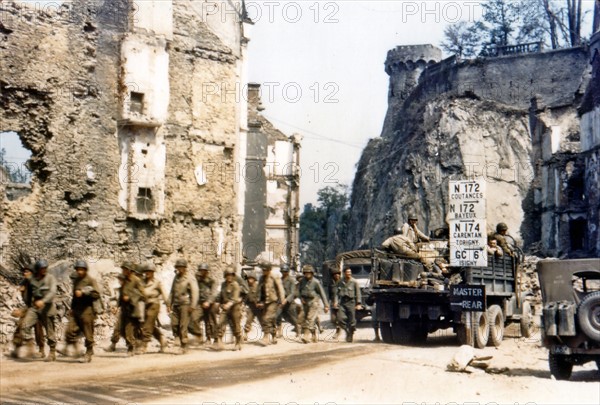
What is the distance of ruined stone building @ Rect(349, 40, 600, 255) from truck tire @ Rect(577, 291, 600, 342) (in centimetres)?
3514

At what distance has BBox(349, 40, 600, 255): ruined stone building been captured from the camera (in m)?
47.6

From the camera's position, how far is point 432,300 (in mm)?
17609

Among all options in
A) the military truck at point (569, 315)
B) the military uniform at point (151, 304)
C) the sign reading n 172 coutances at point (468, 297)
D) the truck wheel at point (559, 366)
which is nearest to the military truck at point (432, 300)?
the sign reading n 172 coutances at point (468, 297)

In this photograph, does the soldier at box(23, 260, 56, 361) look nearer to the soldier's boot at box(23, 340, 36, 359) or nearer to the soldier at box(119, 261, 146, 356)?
the soldier's boot at box(23, 340, 36, 359)

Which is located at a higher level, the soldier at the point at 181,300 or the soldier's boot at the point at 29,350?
the soldier at the point at 181,300

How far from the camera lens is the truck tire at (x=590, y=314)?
12.3m

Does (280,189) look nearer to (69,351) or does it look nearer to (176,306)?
(176,306)

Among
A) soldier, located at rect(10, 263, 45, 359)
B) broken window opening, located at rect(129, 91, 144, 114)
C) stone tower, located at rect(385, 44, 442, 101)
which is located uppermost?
stone tower, located at rect(385, 44, 442, 101)

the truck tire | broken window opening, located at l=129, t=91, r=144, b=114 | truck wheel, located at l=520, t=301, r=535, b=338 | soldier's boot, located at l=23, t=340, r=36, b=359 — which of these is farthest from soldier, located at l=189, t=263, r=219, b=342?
truck wheel, located at l=520, t=301, r=535, b=338

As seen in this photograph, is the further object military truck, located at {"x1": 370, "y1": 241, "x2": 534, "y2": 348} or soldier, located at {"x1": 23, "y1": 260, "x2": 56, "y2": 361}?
military truck, located at {"x1": 370, "y1": 241, "x2": 534, "y2": 348}

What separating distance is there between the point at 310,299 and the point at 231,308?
2.77 meters

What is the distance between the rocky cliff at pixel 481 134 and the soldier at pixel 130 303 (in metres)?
40.6

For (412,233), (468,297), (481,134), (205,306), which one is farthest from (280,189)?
(468,297)

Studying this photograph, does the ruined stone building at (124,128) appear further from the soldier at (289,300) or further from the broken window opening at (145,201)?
the soldier at (289,300)
